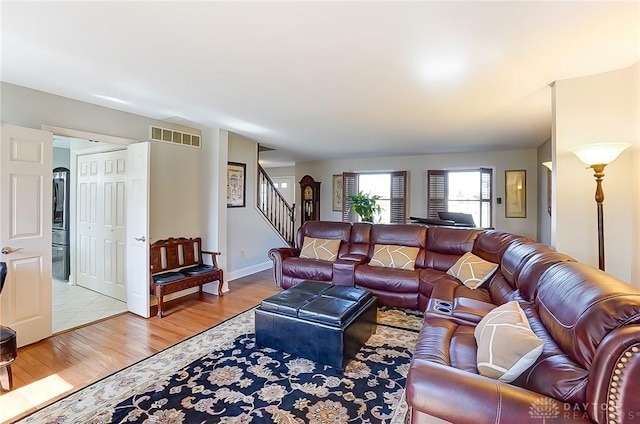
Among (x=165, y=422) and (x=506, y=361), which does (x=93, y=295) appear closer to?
(x=165, y=422)

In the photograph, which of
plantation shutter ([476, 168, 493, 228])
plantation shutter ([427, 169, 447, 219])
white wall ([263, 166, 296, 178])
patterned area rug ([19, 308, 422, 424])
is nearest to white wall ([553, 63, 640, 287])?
patterned area rug ([19, 308, 422, 424])

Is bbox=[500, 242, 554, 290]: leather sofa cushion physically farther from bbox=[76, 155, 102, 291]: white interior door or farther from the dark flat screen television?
bbox=[76, 155, 102, 291]: white interior door

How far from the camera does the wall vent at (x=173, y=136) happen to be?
13.0 ft

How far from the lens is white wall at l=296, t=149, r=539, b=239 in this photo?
5.89 meters

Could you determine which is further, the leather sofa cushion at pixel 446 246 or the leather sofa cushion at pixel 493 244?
the leather sofa cushion at pixel 446 246

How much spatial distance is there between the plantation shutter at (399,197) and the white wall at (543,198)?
8.24ft

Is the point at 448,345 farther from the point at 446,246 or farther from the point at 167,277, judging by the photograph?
the point at 167,277

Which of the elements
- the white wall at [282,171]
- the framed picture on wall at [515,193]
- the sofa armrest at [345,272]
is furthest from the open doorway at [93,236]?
the framed picture on wall at [515,193]

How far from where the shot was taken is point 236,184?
520 cm

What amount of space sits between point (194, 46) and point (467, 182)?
5984 mm

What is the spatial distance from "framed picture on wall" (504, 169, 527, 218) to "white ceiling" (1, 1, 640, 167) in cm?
269

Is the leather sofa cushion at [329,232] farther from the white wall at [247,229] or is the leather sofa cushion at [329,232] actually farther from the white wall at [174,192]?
the white wall at [174,192]

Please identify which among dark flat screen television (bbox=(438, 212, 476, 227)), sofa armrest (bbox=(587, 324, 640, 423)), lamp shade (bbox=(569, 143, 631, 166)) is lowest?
sofa armrest (bbox=(587, 324, 640, 423))

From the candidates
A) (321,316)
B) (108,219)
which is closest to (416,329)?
(321,316)
